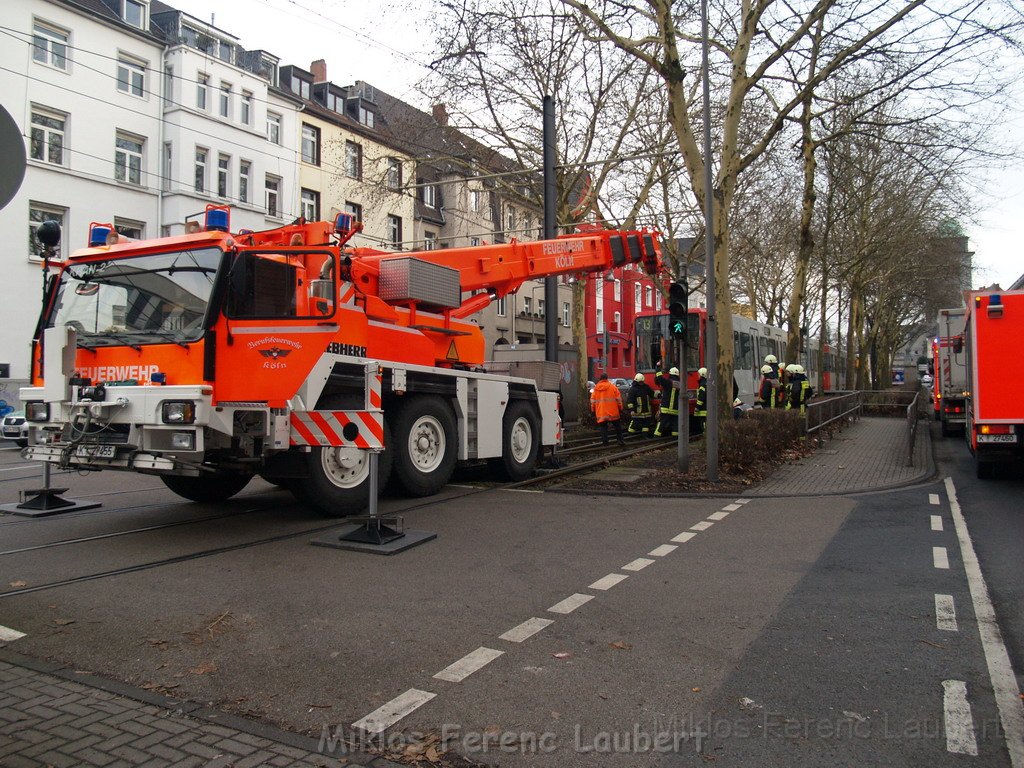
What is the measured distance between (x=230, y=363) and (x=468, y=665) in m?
4.34

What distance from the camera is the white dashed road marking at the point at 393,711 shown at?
139 inches

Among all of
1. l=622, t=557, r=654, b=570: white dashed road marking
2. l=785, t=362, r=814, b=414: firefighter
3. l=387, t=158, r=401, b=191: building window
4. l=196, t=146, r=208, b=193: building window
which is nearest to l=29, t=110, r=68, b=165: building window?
l=196, t=146, r=208, b=193: building window

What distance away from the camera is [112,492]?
1039 cm

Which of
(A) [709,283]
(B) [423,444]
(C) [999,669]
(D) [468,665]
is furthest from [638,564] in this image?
(A) [709,283]

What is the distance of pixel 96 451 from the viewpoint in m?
7.16

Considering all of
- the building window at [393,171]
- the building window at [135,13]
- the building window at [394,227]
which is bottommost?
the building window at [393,171]

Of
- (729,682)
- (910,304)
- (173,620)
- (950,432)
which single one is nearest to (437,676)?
(729,682)

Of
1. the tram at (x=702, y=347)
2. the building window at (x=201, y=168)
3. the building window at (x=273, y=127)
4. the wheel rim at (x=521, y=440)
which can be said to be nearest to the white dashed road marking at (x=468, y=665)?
the wheel rim at (x=521, y=440)

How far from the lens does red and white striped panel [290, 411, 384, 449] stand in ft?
24.8

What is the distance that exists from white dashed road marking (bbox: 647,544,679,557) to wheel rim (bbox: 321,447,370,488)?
3.24 metres

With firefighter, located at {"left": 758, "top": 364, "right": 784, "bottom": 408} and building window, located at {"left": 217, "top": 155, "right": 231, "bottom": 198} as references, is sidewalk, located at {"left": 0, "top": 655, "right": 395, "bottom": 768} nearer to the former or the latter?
firefighter, located at {"left": 758, "top": 364, "right": 784, "bottom": 408}

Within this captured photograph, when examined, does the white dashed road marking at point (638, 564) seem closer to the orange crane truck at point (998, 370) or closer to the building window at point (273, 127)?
the orange crane truck at point (998, 370)

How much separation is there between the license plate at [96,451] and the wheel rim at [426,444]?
3292 millimetres

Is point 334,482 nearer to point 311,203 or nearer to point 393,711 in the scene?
point 393,711
